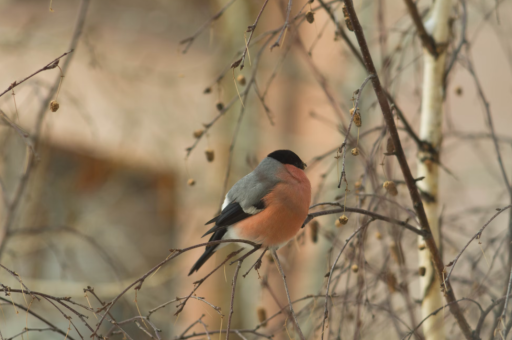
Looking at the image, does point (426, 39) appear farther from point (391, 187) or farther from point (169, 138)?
point (169, 138)

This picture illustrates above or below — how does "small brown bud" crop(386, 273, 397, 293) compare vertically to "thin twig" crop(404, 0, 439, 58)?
below

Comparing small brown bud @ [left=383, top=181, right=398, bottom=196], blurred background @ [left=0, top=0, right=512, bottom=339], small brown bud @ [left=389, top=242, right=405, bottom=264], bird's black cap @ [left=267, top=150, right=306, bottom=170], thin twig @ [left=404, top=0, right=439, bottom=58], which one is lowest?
small brown bud @ [left=389, top=242, right=405, bottom=264]

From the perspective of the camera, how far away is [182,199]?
4055 millimetres

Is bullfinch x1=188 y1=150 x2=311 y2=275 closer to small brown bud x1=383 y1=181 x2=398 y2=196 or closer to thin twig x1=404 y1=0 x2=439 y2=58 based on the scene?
small brown bud x1=383 y1=181 x2=398 y2=196

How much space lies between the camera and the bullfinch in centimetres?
142

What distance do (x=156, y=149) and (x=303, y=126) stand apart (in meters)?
1.45

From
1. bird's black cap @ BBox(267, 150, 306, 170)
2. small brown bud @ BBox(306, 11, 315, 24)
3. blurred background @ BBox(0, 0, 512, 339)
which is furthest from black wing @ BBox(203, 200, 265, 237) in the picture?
blurred background @ BBox(0, 0, 512, 339)

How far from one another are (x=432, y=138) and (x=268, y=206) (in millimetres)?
499

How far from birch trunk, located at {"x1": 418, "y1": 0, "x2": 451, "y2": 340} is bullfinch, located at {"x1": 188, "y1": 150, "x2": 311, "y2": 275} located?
33 centimetres

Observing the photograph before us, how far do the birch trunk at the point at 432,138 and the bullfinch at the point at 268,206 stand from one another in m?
0.33

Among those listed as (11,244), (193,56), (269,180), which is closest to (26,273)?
(11,244)

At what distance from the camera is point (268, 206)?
1479mm

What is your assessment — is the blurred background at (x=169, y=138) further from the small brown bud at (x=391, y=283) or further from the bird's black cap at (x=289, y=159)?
the small brown bud at (x=391, y=283)

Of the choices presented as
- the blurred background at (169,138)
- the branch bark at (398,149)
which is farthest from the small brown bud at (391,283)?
the blurred background at (169,138)
